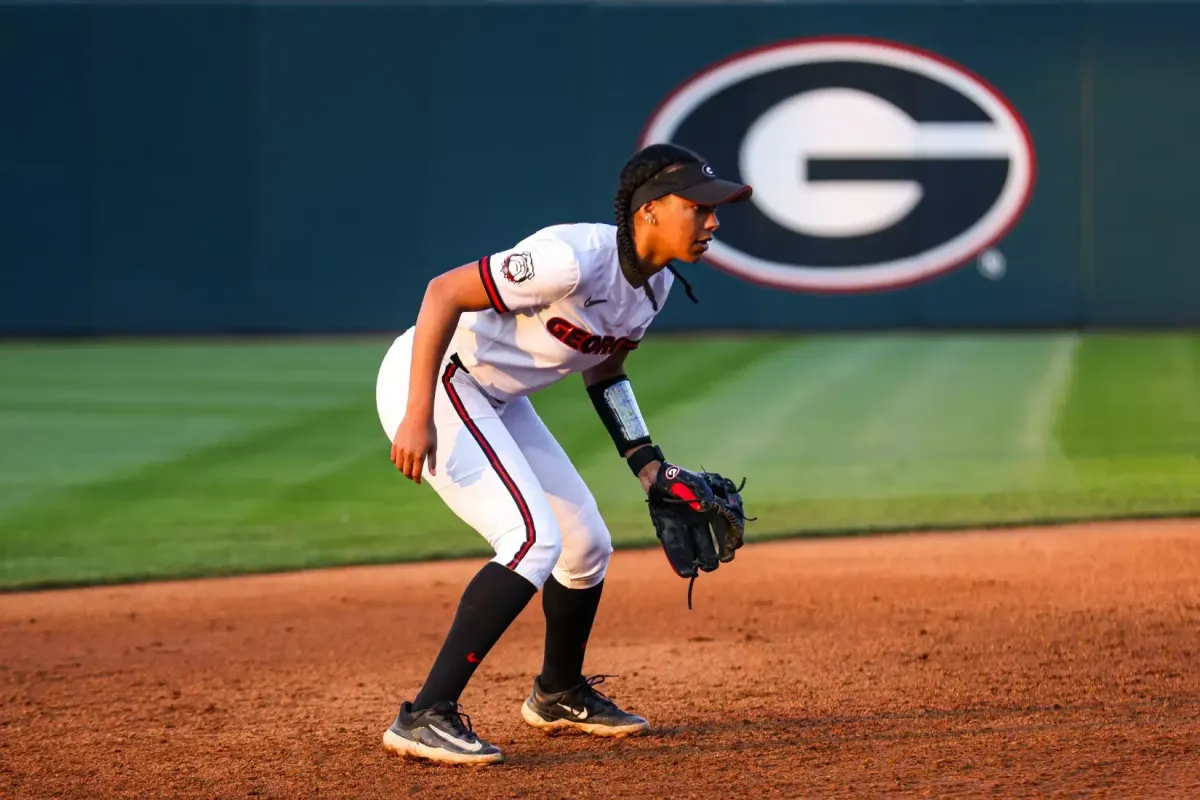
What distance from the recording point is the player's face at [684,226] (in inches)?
167

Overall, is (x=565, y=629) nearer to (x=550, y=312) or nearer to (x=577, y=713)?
(x=577, y=713)

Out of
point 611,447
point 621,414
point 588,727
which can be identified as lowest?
point 611,447

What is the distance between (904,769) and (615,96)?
46.3 ft

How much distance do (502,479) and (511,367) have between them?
1.04 ft

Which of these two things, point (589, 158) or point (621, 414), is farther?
point (589, 158)

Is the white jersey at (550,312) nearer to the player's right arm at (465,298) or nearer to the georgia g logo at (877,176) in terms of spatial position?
the player's right arm at (465,298)

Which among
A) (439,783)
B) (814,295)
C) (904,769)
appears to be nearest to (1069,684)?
(904,769)

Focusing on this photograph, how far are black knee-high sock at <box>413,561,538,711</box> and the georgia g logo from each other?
1346 centimetres

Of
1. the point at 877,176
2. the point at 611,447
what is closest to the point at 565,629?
the point at 611,447

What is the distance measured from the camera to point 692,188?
4.21 m

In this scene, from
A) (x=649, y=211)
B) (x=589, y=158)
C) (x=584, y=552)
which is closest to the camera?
(x=649, y=211)

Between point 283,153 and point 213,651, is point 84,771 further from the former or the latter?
point 283,153

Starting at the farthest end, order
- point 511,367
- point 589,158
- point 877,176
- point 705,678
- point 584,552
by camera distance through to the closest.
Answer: point 589,158
point 877,176
point 705,678
point 584,552
point 511,367

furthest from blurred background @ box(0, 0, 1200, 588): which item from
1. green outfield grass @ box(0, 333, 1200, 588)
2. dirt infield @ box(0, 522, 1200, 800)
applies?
dirt infield @ box(0, 522, 1200, 800)
